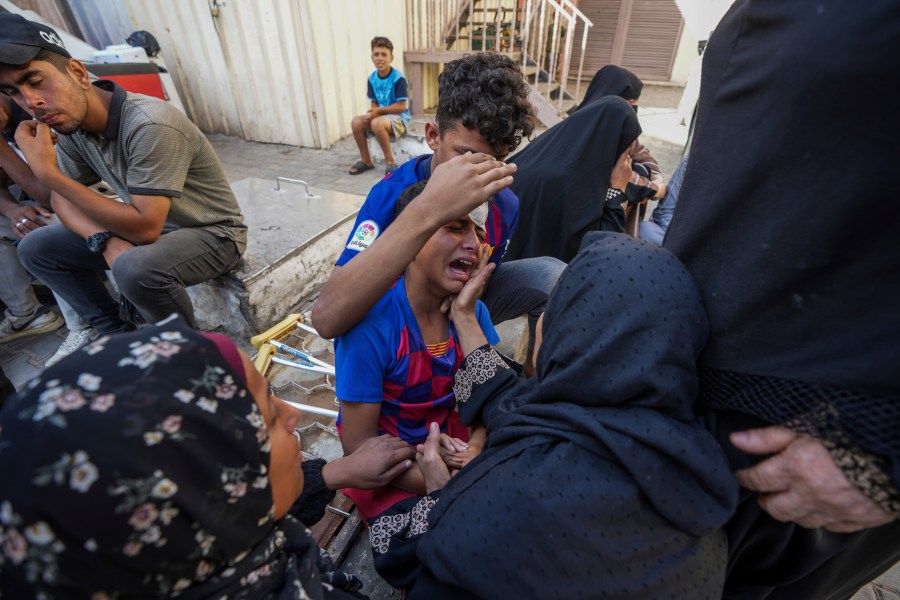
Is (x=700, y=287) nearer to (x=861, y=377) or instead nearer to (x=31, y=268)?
(x=861, y=377)

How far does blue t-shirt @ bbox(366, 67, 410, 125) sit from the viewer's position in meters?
5.69

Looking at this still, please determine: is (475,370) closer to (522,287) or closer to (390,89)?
(522,287)

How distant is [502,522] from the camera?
79 centimetres

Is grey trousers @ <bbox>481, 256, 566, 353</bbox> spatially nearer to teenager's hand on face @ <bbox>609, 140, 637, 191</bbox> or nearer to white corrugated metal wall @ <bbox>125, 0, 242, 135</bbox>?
teenager's hand on face @ <bbox>609, 140, 637, 191</bbox>

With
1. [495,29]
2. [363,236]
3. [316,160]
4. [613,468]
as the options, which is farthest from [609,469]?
[495,29]

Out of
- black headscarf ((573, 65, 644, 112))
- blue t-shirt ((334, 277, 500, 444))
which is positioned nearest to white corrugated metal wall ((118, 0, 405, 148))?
black headscarf ((573, 65, 644, 112))

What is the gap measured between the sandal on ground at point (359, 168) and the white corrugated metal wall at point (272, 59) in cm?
108

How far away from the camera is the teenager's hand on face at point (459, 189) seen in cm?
124

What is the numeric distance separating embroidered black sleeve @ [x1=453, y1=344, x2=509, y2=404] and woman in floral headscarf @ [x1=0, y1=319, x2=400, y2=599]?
0.73m

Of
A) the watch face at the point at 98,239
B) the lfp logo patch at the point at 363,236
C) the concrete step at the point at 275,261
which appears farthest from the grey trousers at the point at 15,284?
the lfp logo patch at the point at 363,236

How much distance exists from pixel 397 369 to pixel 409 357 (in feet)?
0.20

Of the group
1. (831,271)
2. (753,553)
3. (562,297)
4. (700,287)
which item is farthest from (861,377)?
(753,553)

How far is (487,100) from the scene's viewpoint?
172 cm

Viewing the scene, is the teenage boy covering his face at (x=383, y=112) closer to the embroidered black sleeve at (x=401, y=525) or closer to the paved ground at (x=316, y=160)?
the paved ground at (x=316, y=160)
